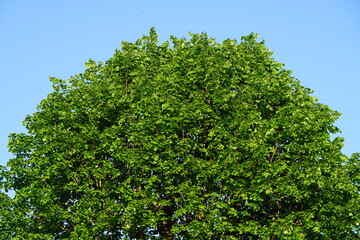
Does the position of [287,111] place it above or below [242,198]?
above

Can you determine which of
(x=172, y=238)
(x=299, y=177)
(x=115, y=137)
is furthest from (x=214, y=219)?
(x=115, y=137)

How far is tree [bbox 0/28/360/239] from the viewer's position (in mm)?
22094

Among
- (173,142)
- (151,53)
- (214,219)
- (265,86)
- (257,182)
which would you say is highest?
(151,53)

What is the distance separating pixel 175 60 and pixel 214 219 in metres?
10.9

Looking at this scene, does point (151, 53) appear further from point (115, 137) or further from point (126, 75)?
point (115, 137)

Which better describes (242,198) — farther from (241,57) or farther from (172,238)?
(241,57)

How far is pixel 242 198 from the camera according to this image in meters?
22.3

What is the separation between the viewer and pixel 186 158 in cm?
2288

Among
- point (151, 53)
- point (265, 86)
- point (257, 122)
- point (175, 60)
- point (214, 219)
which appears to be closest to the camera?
point (214, 219)

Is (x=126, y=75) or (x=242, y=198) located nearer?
(x=242, y=198)

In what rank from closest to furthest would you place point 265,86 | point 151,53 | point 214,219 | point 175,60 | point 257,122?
point 214,219 → point 257,122 → point 265,86 → point 175,60 → point 151,53

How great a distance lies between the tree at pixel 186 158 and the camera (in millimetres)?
22094

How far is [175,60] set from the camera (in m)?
27.0

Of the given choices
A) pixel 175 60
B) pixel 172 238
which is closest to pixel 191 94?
pixel 175 60
